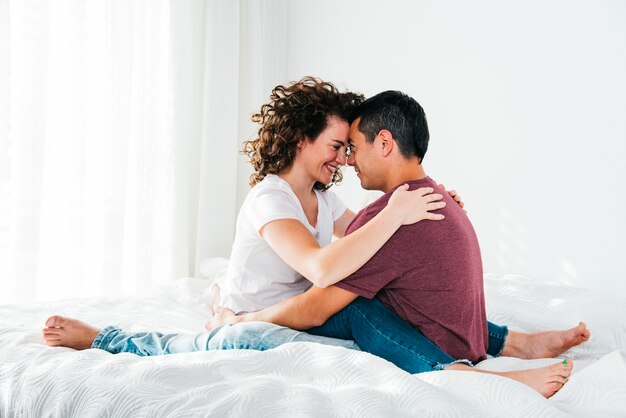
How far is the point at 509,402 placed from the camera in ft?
3.21

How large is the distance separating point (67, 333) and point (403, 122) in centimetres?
95

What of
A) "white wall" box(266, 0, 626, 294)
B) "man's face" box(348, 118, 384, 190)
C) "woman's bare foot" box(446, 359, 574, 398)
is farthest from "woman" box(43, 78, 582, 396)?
"white wall" box(266, 0, 626, 294)

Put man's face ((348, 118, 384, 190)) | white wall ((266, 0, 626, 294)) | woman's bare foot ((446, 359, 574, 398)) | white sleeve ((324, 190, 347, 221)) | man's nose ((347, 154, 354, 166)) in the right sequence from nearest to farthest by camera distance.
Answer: woman's bare foot ((446, 359, 574, 398)) → man's face ((348, 118, 384, 190)) → man's nose ((347, 154, 354, 166)) → white sleeve ((324, 190, 347, 221)) → white wall ((266, 0, 626, 294))

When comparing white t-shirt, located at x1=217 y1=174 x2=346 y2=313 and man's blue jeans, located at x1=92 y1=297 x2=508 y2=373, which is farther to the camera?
white t-shirt, located at x1=217 y1=174 x2=346 y2=313

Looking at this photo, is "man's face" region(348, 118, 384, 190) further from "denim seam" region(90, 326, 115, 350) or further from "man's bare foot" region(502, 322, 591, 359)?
"denim seam" region(90, 326, 115, 350)

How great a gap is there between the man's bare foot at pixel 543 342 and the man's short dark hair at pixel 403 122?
53 cm

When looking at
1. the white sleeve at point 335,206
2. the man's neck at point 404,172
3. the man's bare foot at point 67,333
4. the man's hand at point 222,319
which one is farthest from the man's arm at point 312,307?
the white sleeve at point 335,206

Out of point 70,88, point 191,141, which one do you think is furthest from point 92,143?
point 191,141

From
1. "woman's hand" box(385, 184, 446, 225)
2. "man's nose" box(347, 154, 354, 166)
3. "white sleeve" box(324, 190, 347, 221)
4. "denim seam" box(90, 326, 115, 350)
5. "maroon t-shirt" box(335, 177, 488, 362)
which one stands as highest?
"man's nose" box(347, 154, 354, 166)

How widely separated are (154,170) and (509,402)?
256 centimetres

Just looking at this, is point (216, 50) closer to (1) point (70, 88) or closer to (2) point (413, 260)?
(1) point (70, 88)

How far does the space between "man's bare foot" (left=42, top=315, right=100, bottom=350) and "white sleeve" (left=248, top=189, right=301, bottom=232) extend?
49 cm

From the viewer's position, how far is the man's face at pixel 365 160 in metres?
1.59

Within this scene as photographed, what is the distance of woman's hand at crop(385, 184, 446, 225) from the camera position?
54.1 inches
